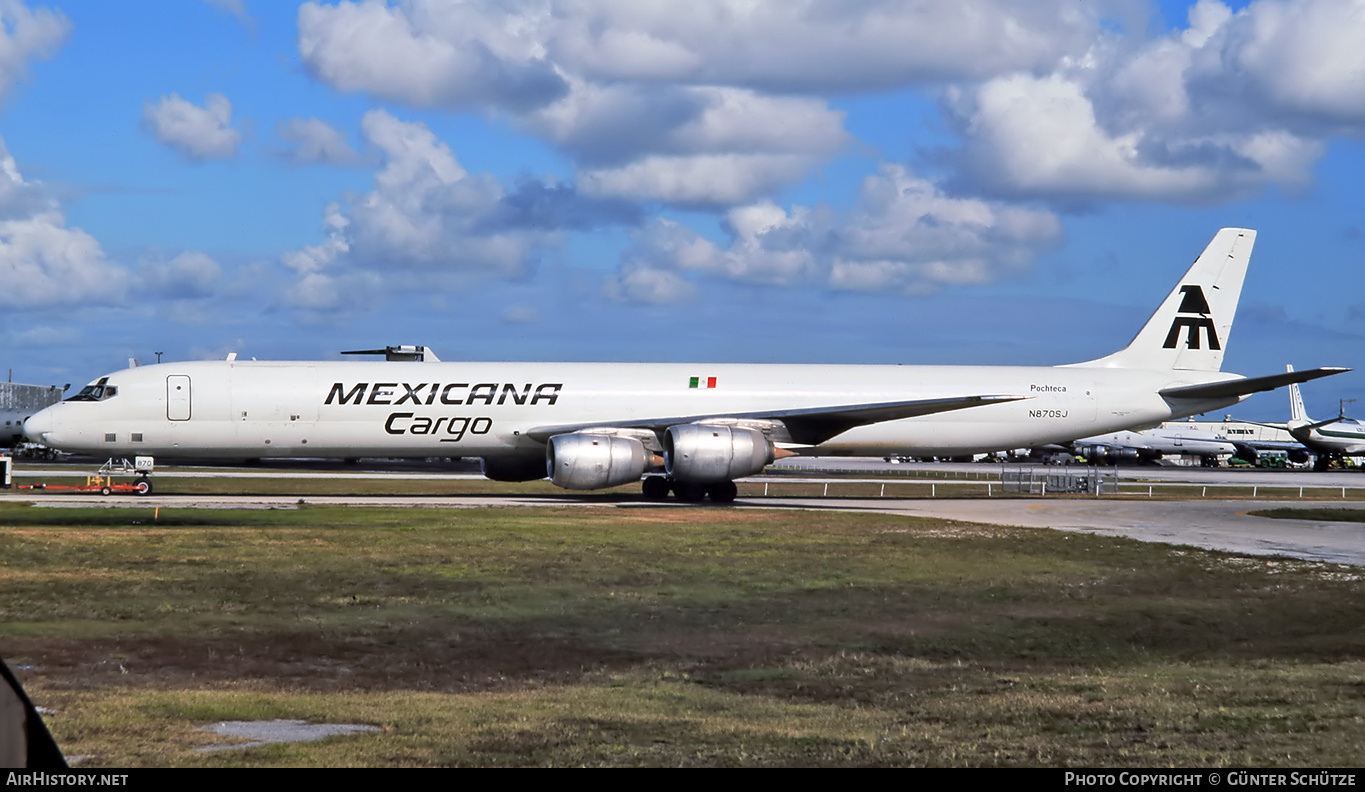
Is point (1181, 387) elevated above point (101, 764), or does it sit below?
above

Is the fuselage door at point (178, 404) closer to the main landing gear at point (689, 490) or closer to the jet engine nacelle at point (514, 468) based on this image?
the jet engine nacelle at point (514, 468)

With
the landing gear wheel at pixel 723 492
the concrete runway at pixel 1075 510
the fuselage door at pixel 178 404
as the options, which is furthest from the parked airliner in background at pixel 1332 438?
the fuselage door at pixel 178 404

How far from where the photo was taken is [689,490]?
3984 cm

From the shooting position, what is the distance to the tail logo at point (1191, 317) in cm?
4484

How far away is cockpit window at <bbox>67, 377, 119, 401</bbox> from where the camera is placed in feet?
123

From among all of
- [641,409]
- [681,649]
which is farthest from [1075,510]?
[681,649]

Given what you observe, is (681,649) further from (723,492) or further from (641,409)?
(641,409)

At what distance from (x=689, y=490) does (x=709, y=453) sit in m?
3.81

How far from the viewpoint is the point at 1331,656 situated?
13359 mm

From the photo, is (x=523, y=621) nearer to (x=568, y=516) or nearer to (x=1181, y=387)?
(x=568, y=516)

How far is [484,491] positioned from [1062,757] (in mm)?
39264

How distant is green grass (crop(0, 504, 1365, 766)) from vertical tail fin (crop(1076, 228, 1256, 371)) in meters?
20.9

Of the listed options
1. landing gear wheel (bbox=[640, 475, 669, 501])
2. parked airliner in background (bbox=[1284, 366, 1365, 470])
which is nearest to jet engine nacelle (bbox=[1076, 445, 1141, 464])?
parked airliner in background (bbox=[1284, 366, 1365, 470])

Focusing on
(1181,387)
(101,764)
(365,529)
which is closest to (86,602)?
(101,764)
